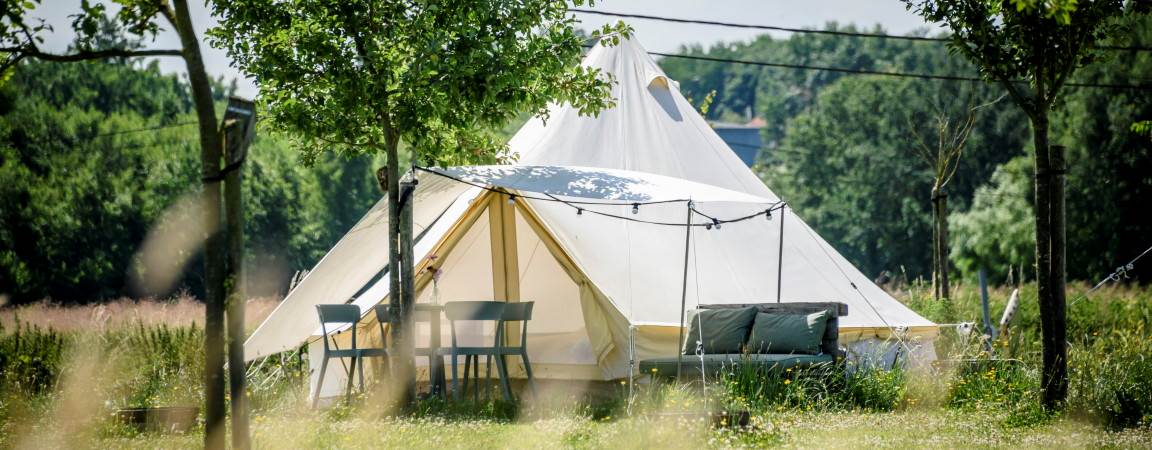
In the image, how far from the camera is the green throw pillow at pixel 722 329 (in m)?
8.80

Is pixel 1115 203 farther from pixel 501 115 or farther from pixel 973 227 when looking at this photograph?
pixel 501 115

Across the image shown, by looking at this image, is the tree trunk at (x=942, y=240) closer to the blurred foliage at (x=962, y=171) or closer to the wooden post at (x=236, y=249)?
the wooden post at (x=236, y=249)

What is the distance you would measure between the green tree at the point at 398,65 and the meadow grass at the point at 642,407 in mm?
1183

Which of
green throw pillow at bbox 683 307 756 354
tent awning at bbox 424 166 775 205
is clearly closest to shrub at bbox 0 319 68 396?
tent awning at bbox 424 166 775 205

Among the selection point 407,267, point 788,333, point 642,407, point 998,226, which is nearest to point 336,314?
point 407,267

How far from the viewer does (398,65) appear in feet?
25.8

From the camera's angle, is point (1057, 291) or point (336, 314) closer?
point (1057, 291)

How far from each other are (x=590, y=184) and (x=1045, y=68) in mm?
3186

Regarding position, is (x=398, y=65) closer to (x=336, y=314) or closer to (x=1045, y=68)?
(x=336, y=314)

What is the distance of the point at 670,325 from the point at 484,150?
83.7 inches

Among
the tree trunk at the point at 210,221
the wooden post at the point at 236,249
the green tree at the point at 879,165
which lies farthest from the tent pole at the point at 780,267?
the green tree at the point at 879,165

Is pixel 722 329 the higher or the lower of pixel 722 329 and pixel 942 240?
the lower

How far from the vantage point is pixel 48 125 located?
3123cm

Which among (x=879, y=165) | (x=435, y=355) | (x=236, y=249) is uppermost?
(x=879, y=165)
